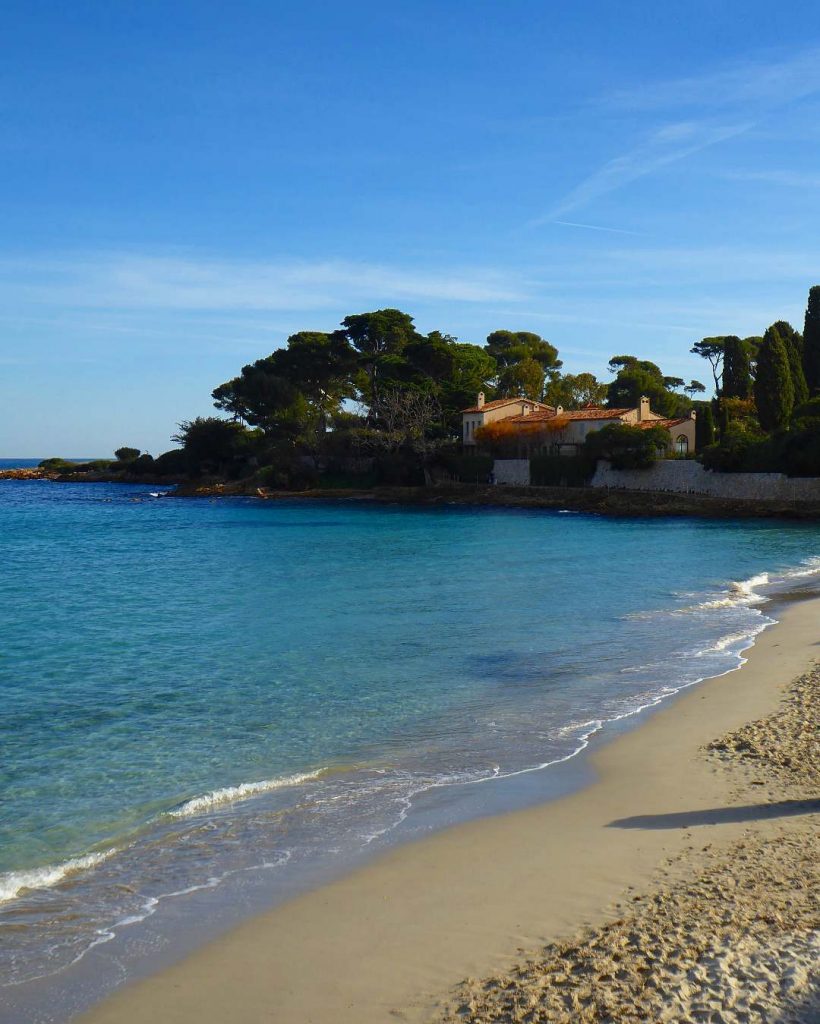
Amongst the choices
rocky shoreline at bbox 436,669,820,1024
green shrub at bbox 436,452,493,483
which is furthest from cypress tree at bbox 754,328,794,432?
rocky shoreline at bbox 436,669,820,1024

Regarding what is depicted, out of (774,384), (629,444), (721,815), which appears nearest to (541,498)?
(629,444)

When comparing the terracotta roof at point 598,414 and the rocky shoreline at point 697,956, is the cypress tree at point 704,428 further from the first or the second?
the rocky shoreline at point 697,956

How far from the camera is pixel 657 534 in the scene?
45.6 meters

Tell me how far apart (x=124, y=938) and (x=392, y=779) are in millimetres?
4043

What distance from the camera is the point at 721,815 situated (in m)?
8.31

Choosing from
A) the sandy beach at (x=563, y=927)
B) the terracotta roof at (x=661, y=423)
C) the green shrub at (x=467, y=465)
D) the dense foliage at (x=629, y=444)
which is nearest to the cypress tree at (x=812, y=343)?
the terracotta roof at (x=661, y=423)

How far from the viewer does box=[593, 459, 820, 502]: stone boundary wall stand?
5547 cm

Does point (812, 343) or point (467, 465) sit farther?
point (467, 465)

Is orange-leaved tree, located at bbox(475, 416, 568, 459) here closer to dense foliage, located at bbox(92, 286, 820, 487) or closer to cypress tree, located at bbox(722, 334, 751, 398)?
dense foliage, located at bbox(92, 286, 820, 487)

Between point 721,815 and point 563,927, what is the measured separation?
8.79ft

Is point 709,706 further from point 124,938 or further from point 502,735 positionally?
point 124,938

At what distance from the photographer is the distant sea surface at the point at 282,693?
8.05 metres

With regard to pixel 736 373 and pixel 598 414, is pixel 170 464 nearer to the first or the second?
pixel 598 414

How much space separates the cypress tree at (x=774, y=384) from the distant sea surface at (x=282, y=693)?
29.0 metres
